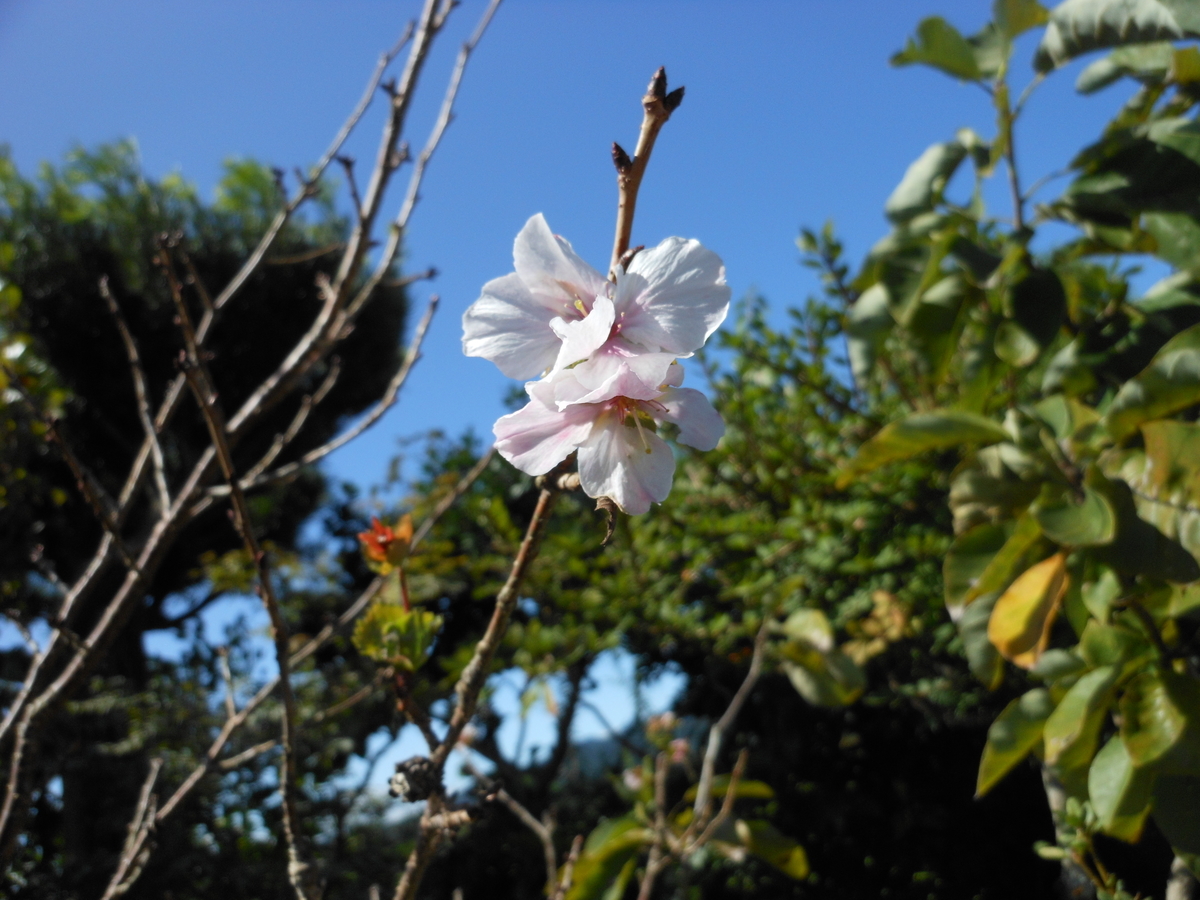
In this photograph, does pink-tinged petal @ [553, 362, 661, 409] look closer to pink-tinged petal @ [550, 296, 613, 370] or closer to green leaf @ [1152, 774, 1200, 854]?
pink-tinged petal @ [550, 296, 613, 370]

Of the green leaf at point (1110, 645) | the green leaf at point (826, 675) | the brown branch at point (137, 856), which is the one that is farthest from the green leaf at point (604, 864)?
the green leaf at point (1110, 645)

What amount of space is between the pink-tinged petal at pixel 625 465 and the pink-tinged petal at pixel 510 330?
0.08 m

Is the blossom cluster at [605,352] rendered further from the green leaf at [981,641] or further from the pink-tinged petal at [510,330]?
the green leaf at [981,641]

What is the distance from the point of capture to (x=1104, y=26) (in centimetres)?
120

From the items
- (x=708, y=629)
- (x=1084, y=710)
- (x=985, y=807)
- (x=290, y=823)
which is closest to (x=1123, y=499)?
(x=1084, y=710)

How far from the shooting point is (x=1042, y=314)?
4.14 feet

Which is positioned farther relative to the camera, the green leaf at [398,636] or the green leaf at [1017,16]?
the green leaf at [1017,16]

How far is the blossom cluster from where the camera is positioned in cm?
58

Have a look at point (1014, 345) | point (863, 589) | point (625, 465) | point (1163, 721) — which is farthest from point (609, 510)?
point (863, 589)

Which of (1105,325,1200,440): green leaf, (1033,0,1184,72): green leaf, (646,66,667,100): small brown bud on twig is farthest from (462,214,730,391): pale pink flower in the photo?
(1033,0,1184,72): green leaf

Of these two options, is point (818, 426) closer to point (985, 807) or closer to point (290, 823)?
point (290, 823)

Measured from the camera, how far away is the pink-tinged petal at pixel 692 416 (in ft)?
2.12

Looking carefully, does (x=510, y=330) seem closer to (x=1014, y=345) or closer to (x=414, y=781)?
(x=414, y=781)

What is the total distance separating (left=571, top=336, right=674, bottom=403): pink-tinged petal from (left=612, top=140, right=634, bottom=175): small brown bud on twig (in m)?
0.14
